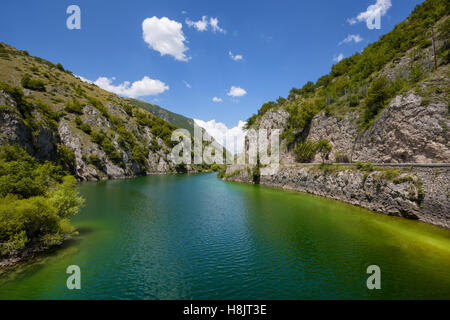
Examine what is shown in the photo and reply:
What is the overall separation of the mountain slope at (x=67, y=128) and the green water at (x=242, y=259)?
149 ft

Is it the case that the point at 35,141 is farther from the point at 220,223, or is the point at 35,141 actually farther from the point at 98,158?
the point at 220,223

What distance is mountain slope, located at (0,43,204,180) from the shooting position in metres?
55.8

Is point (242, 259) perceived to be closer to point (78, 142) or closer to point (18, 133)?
point (18, 133)

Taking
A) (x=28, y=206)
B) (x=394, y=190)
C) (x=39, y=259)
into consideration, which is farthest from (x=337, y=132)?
(x=39, y=259)

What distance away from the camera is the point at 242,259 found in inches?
661

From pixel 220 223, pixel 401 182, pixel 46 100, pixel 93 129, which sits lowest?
pixel 220 223

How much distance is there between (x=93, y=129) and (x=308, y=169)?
9455cm

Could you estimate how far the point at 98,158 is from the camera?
279 feet

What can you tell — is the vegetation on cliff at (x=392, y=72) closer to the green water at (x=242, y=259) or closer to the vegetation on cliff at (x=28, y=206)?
the green water at (x=242, y=259)

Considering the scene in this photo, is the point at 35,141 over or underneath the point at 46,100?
underneath

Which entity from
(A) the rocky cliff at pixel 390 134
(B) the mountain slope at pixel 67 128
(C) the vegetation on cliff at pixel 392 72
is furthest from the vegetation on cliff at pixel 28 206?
(C) the vegetation on cliff at pixel 392 72

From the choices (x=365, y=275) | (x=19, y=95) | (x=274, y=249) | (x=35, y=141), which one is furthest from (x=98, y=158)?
(x=365, y=275)

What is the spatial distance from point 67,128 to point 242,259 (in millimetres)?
95212

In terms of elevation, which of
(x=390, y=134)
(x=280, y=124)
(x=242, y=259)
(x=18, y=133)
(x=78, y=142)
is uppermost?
(x=280, y=124)
